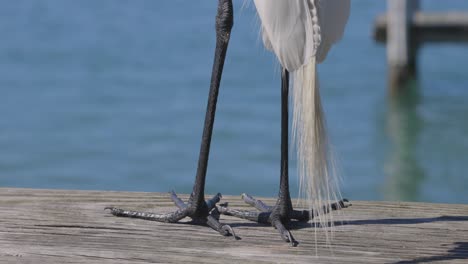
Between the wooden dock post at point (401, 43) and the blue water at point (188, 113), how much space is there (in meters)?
0.50

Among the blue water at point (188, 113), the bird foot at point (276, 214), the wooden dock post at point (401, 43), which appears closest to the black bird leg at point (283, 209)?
the bird foot at point (276, 214)

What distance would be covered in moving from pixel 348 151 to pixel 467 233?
797 centimetres

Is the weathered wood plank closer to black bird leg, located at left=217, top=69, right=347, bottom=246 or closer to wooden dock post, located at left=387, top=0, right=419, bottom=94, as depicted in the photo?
wooden dock post, located at left=387, top=0, right=419, bottom=94

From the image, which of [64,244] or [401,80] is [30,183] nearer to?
[401,80]

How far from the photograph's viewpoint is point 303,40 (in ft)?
7.02

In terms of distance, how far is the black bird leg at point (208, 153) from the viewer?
2.34 metres

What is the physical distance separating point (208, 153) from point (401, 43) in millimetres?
7973

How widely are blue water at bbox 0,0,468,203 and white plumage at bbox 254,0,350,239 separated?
5305 mm

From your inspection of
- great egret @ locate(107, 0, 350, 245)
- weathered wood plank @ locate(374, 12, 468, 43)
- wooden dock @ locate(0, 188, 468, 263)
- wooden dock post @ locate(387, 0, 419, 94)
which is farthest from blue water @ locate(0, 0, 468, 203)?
great egret @ locate(107, 0, 350, 245)

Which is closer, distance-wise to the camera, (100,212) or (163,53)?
(100,212)

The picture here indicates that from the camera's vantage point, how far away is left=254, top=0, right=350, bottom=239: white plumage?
2141mm

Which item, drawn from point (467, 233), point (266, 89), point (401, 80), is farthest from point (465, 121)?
point (467, 233)

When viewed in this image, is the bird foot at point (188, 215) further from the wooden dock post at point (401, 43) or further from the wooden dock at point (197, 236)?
the wooden dock post at point (401, 43)

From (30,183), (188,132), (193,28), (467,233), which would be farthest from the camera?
(193,28)
